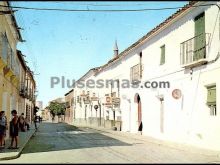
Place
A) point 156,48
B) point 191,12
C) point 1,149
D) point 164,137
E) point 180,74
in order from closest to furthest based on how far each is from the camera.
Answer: point 1,149, point 191,12, point 180,74, point 164,137, point 156,48

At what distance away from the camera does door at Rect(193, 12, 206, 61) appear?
16.3 m

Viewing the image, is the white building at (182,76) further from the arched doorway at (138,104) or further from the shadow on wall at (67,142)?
the shadow on wall at (67,142)

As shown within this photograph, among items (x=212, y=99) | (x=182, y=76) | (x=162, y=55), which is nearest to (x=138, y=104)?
(x=162, y=55)

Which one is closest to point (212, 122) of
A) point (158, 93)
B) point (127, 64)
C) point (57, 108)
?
point (158, 93)

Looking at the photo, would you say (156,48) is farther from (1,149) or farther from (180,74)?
(1,149)

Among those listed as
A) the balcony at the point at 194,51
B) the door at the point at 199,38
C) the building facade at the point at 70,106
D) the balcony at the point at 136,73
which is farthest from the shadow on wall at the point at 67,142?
the building facade at the point at 70,106

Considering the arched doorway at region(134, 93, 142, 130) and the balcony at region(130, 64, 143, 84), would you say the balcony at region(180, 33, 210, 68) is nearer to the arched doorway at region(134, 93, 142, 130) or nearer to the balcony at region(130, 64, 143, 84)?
the balcony at region(130, 64, 143, 84)

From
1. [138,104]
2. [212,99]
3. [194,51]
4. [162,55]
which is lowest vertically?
[138,104]

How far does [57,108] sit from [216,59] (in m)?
86.9

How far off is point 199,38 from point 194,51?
2.09ft

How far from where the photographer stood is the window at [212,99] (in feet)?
51.8

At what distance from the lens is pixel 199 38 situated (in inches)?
655

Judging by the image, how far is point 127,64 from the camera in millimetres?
29203

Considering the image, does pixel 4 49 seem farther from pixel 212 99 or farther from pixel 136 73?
pixel 136 73
